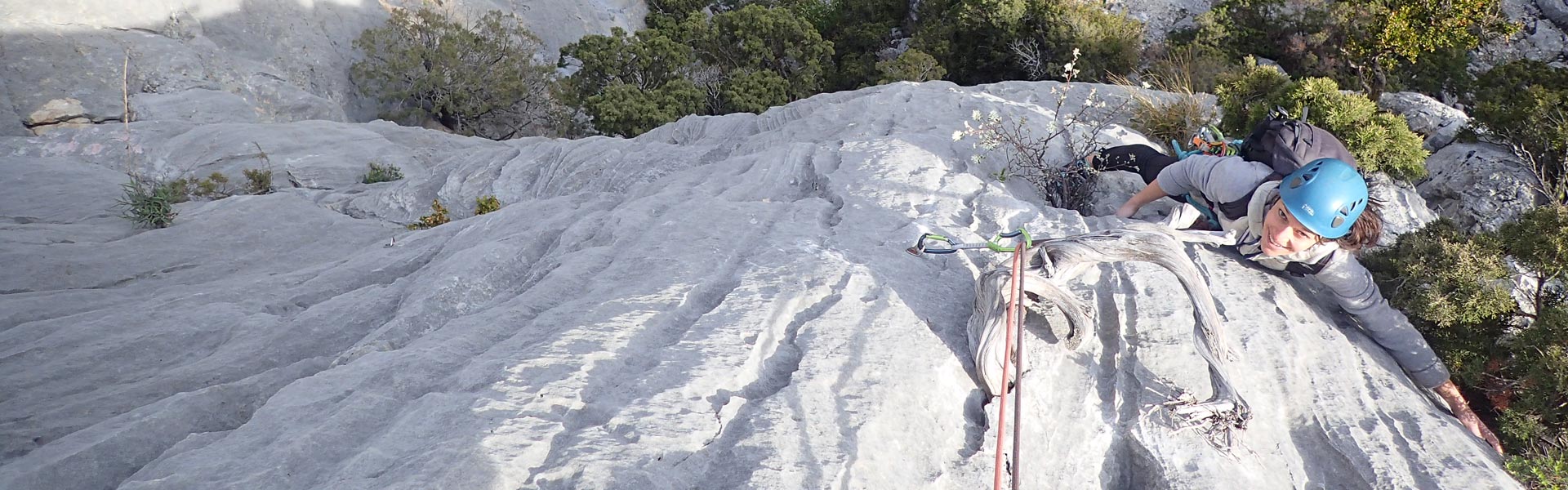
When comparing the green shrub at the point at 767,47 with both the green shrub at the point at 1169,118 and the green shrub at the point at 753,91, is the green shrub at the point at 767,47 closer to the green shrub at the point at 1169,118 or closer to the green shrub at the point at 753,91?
the green shrub at the point at 753,91

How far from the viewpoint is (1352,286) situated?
389 centimetres

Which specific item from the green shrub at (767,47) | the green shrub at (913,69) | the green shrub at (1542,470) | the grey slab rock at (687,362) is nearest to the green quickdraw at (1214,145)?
the grey slab rock at (687,362)

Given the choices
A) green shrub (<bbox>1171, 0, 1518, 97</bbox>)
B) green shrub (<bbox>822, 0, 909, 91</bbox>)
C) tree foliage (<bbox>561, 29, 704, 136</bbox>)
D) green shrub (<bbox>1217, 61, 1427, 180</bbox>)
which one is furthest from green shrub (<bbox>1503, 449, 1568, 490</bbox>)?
tree foliage (<bbox>561, 29, 704, 136</bbox>)

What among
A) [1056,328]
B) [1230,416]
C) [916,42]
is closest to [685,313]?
[1056,328]

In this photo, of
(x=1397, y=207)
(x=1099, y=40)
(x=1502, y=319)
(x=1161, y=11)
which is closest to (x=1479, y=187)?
(x=1397, y=207)

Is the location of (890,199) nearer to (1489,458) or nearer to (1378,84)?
(1489,458)

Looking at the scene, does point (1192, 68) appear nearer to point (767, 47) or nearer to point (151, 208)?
point (767, 47)

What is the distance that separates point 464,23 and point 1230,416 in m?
20.5

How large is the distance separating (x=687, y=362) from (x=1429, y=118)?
7.77m

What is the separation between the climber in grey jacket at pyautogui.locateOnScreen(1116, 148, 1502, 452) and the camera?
360cm

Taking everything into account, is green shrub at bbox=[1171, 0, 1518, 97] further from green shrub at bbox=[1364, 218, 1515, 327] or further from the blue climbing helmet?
the blue climbing helmet

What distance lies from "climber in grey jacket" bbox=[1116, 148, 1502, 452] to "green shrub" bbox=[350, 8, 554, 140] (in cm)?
1609

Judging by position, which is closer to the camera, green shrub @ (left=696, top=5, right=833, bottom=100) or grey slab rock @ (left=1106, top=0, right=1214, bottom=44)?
grey slab rock @ (left=1106, top=0, right=1214, bottom=44)

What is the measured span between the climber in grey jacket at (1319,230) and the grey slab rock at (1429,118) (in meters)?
4.05
